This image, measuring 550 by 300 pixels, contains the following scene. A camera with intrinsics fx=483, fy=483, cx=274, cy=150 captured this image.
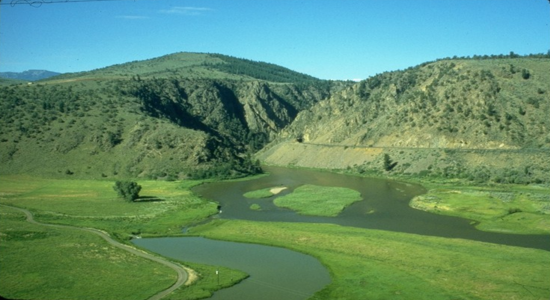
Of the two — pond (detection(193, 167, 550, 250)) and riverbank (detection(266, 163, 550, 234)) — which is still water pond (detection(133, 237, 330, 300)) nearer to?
pond (detection(193, 167, 550, 250))

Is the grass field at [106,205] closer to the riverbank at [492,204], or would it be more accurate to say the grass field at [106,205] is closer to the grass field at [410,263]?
the grass field at [410,263]

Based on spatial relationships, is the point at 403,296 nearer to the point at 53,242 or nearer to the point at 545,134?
the point at 53,242

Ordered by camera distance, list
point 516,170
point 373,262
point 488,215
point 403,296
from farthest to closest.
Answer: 1. point 516,170
2. point 488,215
3. point 373,262
4. point 403,296

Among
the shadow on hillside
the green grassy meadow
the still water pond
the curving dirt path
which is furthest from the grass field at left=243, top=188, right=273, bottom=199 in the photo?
the curving dirt path

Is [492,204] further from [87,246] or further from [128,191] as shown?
[128,191]

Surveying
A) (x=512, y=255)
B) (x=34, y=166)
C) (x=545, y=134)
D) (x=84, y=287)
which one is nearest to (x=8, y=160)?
(x=34, y=166)

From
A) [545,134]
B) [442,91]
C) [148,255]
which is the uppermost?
[442,91]

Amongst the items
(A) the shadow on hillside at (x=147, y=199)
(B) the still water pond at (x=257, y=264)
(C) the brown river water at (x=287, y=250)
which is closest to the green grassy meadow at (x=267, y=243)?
(B) the still water pond at (x=257, y=264)
